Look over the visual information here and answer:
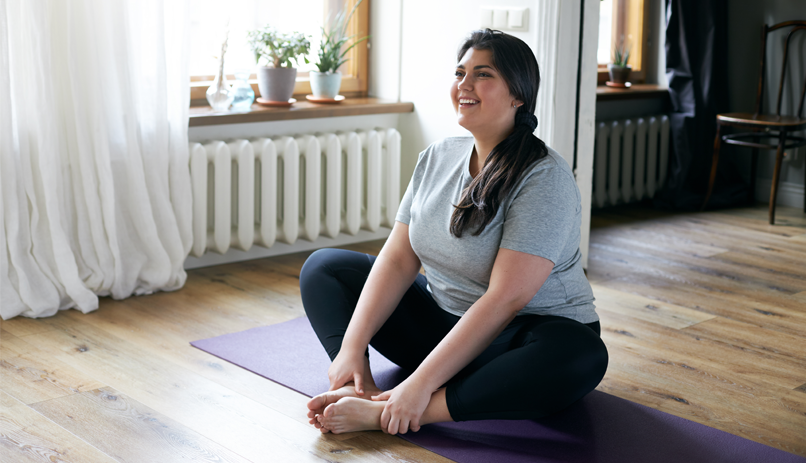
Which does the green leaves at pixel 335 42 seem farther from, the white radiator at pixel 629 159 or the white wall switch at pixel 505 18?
the white radiator at pixel 629 159

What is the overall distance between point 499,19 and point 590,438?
6.03 feet

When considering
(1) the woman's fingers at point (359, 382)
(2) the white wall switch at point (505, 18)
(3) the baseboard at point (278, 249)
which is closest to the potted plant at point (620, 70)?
(2) the white wall switch at point (505, 18)

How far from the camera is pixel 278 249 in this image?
3.35m

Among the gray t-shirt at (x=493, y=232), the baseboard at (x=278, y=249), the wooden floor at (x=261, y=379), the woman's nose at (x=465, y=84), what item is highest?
the woman's nose at (x=465, y=84)

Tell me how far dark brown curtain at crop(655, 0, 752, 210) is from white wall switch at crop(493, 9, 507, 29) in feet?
5.27

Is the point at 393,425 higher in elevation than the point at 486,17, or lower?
lower

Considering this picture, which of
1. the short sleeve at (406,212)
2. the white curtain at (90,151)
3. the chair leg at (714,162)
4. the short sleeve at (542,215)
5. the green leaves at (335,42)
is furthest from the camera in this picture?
the chair leg at (714,162)

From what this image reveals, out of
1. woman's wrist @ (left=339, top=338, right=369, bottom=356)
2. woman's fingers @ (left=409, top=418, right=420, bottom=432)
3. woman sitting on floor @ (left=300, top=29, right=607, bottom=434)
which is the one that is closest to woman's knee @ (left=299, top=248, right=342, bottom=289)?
woman sitting on floor @ (left=300, top=29, right=607, bottom=434)

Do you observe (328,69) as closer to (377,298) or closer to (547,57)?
(547,57)

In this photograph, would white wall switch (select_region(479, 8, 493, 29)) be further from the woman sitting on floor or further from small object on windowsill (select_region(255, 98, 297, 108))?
the woman sitting on floor

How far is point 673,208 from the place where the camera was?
14.5ft

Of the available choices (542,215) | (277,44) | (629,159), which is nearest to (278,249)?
(277,44)

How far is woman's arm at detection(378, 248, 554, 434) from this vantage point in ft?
5.33

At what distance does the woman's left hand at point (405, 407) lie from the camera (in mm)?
1636
